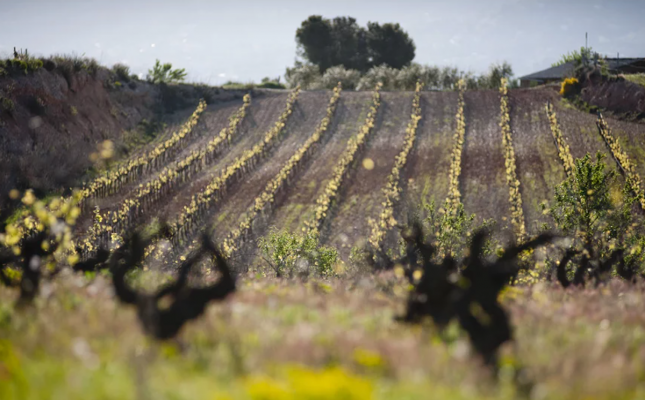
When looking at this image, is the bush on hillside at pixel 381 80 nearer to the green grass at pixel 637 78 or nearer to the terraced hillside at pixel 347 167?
the terraced hillside at pixel 347 167

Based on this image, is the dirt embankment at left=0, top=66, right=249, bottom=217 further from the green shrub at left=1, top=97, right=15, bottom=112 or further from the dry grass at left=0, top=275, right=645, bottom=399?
the dry grass at left=0, top=275, right=645, bottom=399

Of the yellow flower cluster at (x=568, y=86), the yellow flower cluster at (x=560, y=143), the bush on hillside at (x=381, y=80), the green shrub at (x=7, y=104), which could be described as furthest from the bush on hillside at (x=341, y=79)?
the green shrub at (x=7, y=104)

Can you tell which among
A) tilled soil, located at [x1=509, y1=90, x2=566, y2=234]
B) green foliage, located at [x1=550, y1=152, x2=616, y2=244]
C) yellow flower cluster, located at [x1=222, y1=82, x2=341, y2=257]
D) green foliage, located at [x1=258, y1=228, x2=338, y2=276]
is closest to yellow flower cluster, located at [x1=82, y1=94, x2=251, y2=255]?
yellow flower cluster, located at [x1=222, y1=82, x2=341, y2=257]

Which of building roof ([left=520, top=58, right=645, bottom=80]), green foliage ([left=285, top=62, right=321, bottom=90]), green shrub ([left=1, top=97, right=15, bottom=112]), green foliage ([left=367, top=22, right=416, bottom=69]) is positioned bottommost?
green shrub ([left=1, top=97, right=15, bottom=112])

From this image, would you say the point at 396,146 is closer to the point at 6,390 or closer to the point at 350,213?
the point at 350,213

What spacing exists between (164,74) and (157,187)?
35.7 metres

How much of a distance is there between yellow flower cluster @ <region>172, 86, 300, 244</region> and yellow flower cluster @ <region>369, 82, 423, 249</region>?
446 inches

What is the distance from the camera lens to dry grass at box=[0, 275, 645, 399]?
16.8 feet

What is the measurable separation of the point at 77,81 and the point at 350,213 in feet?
108

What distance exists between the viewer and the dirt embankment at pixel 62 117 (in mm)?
39594

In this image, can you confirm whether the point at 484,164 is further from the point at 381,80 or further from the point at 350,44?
the point at 350,44

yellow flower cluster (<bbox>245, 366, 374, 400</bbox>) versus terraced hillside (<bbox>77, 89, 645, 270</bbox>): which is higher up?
yellow flower cluster (<bbox>245, 366, 374, 400</bbox>)

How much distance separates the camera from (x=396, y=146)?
48.6m

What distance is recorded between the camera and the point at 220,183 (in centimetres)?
3959
